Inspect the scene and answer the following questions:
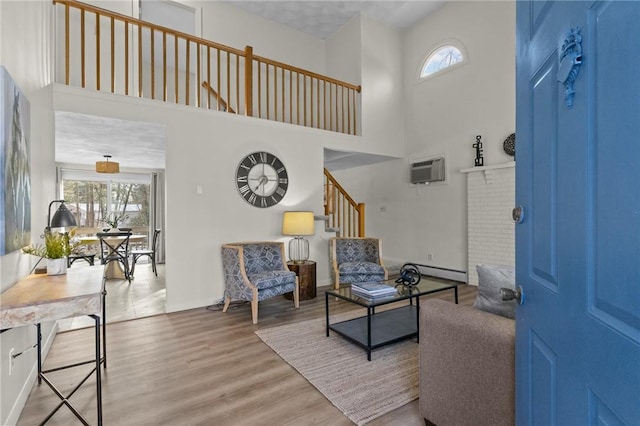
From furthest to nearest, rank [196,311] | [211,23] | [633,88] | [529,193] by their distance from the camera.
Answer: [211,23] < [196,311] < [529,193] < [633,88]

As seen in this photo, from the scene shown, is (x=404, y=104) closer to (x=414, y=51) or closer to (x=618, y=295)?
(x=414, y=51)

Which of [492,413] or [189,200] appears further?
[189,200]

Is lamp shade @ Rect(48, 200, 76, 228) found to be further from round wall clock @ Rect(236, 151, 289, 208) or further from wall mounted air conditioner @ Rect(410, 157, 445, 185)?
wall mounted air conditioner @ Rect(410, 157, 445, 185)

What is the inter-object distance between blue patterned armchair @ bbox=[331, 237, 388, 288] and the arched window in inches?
138

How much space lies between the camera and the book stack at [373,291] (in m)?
2.85

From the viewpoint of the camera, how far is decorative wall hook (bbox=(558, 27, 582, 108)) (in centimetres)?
73

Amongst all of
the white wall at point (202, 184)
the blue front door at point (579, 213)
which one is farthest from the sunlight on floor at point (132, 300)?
the blue front door at point (579, 213)

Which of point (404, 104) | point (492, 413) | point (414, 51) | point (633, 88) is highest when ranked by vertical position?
point (414, 51)

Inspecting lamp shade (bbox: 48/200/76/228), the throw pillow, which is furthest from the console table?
the throw pillow

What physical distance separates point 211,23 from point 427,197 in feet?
16.7

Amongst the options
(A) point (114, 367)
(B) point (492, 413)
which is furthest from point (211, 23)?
(B) point (492, 413)

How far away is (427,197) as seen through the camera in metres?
6.00

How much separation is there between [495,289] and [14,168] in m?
2.80

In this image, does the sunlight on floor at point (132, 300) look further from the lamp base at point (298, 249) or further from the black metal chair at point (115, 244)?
the lamp base at point (298, 249)
